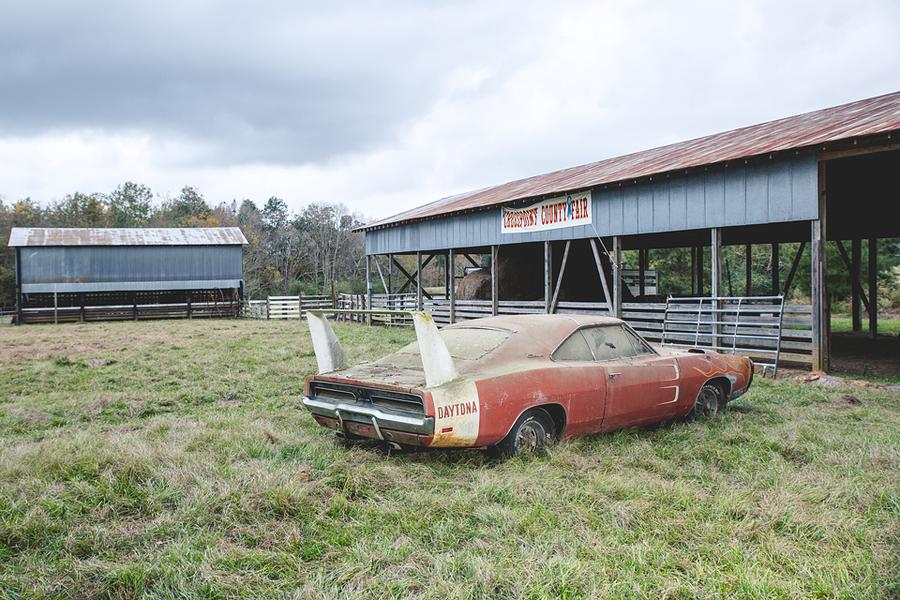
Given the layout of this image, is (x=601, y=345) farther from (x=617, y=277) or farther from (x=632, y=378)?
(x=617, y=277)

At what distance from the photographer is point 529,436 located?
5.21 m

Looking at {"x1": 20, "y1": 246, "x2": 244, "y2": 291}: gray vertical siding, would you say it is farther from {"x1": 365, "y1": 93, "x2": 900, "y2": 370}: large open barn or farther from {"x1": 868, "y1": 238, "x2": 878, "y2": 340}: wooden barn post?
{"x1": 868, "y1": 238, "x2": 878, "y2": 340}: wooden barn post

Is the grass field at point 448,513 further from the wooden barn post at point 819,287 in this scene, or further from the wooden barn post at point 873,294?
the wooden barn post at point 873,294

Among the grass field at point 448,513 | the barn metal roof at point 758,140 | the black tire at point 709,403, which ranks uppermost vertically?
the barn metal roof at point 758,140

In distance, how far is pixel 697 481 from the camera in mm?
4586

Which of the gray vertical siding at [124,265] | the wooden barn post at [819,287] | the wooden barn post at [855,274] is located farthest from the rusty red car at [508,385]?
the gray vertical siding at [124,265]

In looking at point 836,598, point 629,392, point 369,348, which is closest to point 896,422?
point 629,392

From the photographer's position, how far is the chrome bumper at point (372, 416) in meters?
4.65

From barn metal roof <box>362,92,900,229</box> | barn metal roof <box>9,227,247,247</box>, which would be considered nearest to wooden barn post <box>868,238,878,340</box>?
barn metal roof <box>362,92,900,229</box>

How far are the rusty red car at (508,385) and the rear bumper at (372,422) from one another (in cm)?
1

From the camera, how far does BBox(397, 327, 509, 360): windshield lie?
5.48 metres

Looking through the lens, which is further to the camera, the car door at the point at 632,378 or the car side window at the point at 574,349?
the car door at the point at 632,378

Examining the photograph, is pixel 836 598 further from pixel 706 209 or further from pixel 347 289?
pixel 347 289

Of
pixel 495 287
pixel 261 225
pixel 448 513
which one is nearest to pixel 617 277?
pixel 495 287
